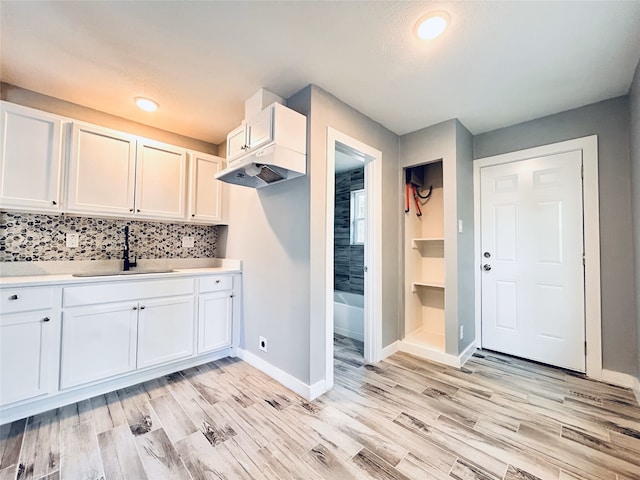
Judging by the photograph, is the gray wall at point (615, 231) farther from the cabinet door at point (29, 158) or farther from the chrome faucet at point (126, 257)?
the cabinet door at point (29, 158)

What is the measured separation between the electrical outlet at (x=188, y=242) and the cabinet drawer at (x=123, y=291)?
2.51 feet

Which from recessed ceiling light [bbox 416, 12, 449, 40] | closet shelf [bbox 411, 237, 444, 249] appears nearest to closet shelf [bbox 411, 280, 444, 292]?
closet shelf [bbox 411, 237, 444, 249]

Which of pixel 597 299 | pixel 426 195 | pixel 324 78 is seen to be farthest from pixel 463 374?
pixel 324 78

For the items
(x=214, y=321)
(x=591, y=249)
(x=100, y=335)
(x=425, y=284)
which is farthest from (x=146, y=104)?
(x=591, y=249)

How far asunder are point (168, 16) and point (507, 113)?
2.87 metres

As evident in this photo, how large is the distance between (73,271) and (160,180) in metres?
1.10

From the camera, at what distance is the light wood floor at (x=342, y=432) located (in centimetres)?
139

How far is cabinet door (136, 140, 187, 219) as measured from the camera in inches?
100

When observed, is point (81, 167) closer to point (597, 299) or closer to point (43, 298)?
point (43, 298)

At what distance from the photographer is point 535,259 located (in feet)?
8.85

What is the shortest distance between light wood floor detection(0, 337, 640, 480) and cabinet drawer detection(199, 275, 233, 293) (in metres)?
0.78

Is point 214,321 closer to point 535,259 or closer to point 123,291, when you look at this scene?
point 123,291

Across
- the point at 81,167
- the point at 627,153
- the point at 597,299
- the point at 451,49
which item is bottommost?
the point at 597,299

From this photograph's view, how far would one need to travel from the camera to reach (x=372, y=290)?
268 cm
